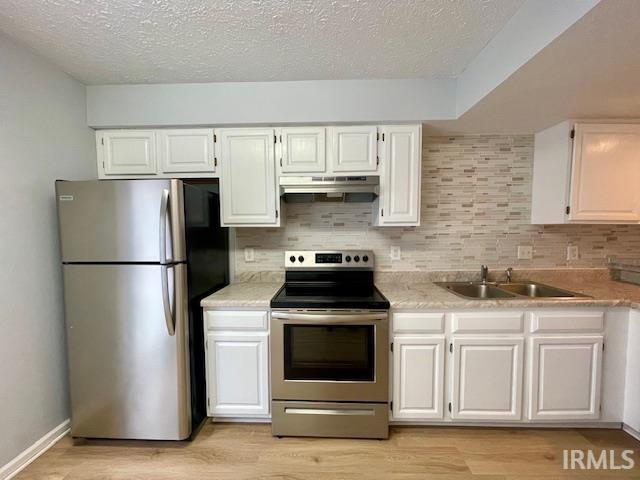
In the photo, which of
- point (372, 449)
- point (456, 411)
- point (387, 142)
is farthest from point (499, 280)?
point (372, 449)

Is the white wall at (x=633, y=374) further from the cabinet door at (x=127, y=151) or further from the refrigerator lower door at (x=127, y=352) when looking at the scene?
the cabinet door at (x=127, y=151)

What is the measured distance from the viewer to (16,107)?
154 cm

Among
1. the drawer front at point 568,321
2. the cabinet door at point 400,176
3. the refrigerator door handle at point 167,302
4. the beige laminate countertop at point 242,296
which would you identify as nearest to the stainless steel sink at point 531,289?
the drawer front at point 568,321

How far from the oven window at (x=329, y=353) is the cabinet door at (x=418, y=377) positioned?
0.19 metres

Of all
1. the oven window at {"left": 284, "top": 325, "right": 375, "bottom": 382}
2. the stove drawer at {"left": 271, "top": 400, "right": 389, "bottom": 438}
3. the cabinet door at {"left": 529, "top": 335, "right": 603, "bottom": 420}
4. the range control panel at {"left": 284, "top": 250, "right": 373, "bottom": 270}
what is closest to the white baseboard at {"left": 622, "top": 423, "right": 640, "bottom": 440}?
the cabinet door at {"left": 529, "top": 335, "right": 603, "bottom": 420}

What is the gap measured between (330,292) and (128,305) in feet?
4.09

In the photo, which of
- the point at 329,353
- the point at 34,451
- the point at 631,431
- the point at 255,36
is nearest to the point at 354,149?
the point at 255,36

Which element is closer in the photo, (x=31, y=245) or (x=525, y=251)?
(x=31, y=245)

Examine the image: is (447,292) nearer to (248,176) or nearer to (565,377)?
(565,377)

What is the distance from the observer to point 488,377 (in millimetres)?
1735

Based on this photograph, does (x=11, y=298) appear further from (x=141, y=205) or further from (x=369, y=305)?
(x=369, y=305)

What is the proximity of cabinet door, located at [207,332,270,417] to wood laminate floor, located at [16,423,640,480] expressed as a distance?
17 cm

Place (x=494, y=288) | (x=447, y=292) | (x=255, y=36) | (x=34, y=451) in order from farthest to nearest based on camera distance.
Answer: (x=494, y=288), (x=447, y=292), (x=34, y=451), (x=255, y=36)

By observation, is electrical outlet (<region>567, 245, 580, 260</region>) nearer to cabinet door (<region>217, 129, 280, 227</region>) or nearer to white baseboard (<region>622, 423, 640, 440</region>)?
white baseboard (<region>622, 423, 640, 440</region>)
